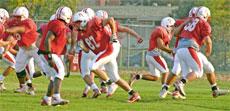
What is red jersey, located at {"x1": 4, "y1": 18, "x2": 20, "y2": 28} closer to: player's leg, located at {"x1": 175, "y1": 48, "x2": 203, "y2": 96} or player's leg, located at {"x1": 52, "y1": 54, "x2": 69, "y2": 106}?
player's leg, located at {"x1": 52, "y1": 54, "x2": 69, "y2": 106}

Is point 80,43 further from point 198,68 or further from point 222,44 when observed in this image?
point 222,44

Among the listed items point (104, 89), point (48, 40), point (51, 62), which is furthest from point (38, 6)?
point (48, 40)

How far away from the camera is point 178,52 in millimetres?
17219

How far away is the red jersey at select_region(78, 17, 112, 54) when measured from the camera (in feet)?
53.3

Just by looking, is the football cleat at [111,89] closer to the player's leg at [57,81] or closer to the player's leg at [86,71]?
the player's leg at [86,71]

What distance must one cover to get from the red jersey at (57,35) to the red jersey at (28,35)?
242 centimetres

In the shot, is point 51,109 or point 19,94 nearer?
point 51,109

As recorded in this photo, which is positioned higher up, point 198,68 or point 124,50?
point 198,68

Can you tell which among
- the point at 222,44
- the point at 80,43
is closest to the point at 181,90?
the point at 80,43

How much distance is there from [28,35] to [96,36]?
186cm

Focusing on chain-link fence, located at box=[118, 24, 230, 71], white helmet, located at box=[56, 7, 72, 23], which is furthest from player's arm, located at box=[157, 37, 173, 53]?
chain-link fence, located at box=[118, 24, 230, 71]

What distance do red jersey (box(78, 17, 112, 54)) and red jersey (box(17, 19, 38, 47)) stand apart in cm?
133

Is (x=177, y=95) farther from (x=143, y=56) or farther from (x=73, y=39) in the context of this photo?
(x=143, y=56)

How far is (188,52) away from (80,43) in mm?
2499
